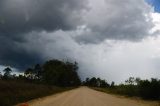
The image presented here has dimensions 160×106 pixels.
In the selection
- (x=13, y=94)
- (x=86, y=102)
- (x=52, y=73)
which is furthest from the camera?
(x=52, y=73)

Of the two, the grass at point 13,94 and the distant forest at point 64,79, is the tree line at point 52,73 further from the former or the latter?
the grass at point 13,94

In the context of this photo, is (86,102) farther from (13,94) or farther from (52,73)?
(52,73)

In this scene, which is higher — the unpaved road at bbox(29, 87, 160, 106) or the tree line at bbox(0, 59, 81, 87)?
the tree line at bbox(0, 59, 81, 87)

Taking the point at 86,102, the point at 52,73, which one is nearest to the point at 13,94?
the point at 86,102

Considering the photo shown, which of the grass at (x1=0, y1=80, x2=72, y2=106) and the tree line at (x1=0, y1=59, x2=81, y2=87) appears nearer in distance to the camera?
the grass at (x1=0, y1=80, x2=72, y2=106)

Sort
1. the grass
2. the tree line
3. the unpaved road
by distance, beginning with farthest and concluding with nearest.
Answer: the tree line → the grass → the unpaved road

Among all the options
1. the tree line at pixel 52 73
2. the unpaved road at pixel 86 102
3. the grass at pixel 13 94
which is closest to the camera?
the unpaved road at pixel 86 102

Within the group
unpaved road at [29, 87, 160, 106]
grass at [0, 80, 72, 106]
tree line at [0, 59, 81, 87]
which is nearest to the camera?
unpaved road at [29, 87, 160, 106]

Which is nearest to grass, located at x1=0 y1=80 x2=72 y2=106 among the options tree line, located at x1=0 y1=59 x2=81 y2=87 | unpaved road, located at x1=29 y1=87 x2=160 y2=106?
unpaved road, located at x1=29 y1=87 x2=160 y2=106

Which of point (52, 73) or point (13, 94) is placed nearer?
point (13, 94)

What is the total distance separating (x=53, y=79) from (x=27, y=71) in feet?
132

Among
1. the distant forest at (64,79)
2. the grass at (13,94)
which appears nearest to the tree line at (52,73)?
the distant forest at (64,79)

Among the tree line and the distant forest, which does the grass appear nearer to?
the distant forest

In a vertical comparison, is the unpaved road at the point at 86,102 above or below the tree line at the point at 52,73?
below
